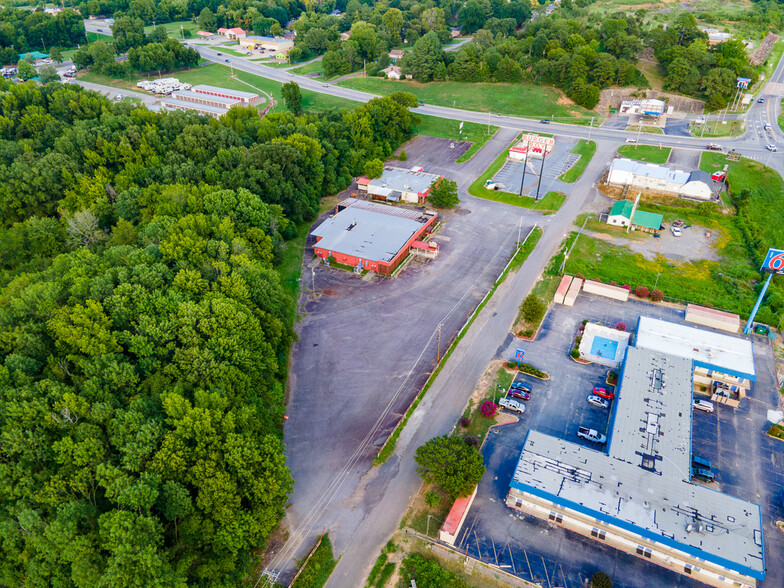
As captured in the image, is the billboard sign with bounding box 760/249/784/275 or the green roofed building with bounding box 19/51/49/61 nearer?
the billboard sign with bounding box 760/249/784/275

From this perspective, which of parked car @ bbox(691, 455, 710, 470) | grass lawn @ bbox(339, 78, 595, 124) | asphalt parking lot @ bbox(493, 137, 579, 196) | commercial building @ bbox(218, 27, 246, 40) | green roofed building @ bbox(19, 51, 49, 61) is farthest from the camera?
commercial building @ bbox(218, 27, 246, 40)

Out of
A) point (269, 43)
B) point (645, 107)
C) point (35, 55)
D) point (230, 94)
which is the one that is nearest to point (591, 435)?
point (645, 107)

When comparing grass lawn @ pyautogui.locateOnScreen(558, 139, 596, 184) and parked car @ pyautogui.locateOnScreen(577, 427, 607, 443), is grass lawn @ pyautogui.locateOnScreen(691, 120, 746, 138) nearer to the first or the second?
grass lawn @ pyautogui.locateOnScreen(558, 139, 596, 184)

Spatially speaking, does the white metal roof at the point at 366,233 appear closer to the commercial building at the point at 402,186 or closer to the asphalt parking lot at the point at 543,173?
the commercial building at the point at 402,186

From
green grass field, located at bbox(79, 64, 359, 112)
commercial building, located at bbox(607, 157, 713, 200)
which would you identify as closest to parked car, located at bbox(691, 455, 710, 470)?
commercial building, located at bbox(607, 157, 713, 200)

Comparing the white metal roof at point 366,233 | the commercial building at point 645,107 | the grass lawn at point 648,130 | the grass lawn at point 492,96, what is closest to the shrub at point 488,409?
the white metal roof at point 366,233

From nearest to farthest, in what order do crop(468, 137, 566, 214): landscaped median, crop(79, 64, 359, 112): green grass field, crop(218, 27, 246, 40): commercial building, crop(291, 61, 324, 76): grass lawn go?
1. crop(468, 137, 566, 214): landscaped median
2. crop(79, 64, 359, 112): green grass field
3. crop(291, 61, 324, 76): grass lawn
4. crop(218, 27, 246, 40): commercial building

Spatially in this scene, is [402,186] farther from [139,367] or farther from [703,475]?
[703,475]
